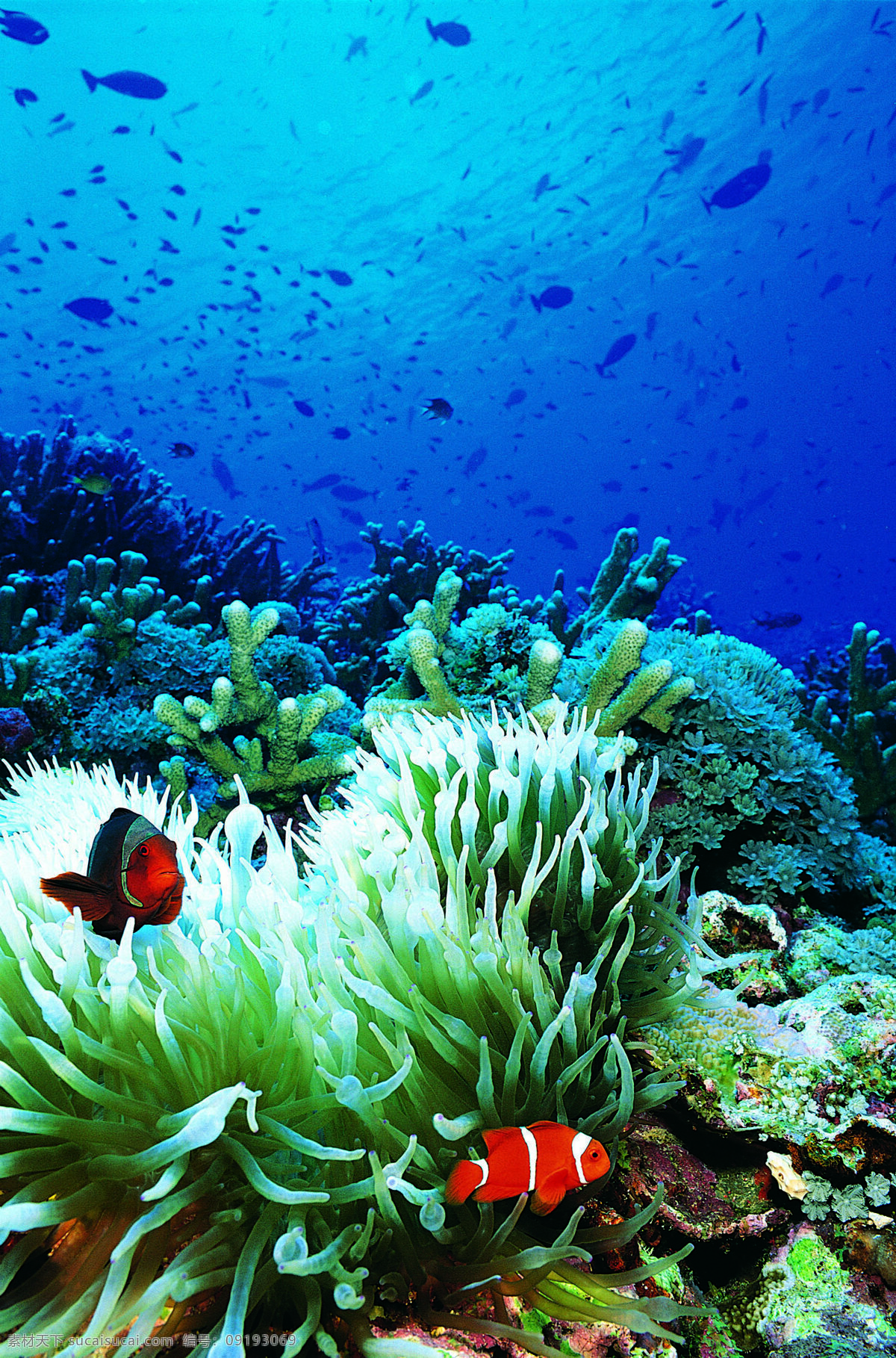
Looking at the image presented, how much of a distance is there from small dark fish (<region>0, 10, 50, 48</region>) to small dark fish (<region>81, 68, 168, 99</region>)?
0.75 meters

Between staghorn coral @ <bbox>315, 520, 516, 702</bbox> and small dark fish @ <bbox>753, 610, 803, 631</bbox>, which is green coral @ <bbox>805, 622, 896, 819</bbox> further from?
small dark fish @ <bbox>753, 610, 803, 631</bbox>

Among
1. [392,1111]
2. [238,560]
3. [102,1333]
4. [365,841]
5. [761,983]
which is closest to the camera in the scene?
[102,1333]

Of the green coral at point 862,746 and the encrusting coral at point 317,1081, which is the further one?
the green coral at point 862,746

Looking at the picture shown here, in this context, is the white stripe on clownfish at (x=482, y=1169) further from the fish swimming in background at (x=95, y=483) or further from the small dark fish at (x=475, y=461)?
the small dark fish at (x=475, y=461)

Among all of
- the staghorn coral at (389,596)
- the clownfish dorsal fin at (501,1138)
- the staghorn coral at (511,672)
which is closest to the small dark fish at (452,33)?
the staghorn coral at (389,596)

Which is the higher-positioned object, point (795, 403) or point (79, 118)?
point (795, 403)

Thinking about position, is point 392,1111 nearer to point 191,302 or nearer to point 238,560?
point 238,560

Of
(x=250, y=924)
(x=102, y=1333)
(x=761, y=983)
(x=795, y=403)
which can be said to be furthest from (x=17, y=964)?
(x=795, y=403)

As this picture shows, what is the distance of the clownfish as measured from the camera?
1.16 meters

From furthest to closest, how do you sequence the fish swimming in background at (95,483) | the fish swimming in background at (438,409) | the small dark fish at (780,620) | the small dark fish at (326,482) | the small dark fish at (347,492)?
the small dark fish at (347,492) < the small dark fish at (326,482) < the small dark fish at (780,620) < the fish swimming in background at (438,409) < the fish swimming in background at (95,483)

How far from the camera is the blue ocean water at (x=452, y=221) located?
3247 cm

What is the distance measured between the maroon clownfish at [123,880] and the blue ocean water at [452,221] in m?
9.99

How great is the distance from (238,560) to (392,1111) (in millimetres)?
8330

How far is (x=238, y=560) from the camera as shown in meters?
8.89
